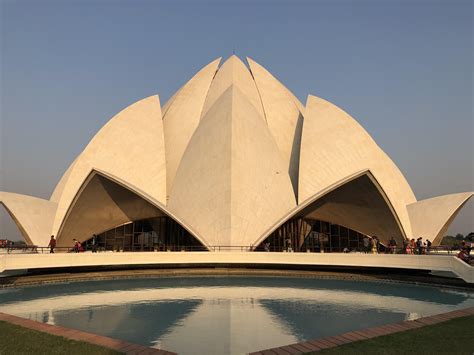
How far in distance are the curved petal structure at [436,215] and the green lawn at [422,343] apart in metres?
18.5

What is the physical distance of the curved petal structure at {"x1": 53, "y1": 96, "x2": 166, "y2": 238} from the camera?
76.0ft

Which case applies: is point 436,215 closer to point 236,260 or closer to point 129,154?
point 236,260

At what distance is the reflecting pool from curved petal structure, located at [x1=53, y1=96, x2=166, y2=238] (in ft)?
33.7

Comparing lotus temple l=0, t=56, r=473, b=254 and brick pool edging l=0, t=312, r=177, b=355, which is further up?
lotus temple l=0, t=56, r=473, b=254

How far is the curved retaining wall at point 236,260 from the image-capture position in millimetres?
13305

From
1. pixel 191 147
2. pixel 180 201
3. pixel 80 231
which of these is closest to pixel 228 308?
pixel 180 201

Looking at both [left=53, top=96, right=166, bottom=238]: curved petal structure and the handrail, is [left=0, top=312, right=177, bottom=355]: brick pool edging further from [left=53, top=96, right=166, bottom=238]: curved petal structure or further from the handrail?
[left=53, top=96, right=166, bottom=238]: curved petal structure

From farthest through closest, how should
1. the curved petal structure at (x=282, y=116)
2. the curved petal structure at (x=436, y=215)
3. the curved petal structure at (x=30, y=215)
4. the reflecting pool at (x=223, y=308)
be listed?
the curved petal structure at (x=282, y=116)
the curved petal structure at (x=436, y=215)
the curved petal structure at (x=30, y=215)
the reflecting pool at (x=223, y=308)

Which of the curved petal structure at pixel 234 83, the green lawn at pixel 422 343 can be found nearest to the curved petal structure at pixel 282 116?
the curved petal structure at pixel 234 83

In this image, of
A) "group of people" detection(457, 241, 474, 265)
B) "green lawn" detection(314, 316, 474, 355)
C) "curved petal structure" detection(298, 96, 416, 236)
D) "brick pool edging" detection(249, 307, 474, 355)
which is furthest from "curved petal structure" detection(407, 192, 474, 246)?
"green lawn" detection(314, 316, 474, 355)

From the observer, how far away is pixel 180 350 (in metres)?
5.66

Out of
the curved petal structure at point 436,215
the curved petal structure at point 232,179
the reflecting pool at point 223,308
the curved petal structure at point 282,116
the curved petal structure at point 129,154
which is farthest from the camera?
the curved petal structure at point 282,116

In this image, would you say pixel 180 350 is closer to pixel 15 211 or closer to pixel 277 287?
pixel 277 287

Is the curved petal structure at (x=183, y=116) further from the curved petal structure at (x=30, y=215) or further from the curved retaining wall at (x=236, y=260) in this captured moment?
the curved retaining wall at (x=236, y=260)
